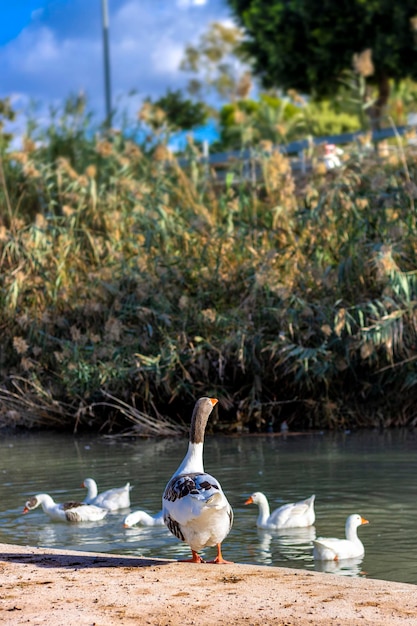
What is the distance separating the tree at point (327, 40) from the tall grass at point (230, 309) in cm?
2114

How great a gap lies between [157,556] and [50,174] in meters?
10.8

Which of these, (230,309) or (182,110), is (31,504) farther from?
(182,110)

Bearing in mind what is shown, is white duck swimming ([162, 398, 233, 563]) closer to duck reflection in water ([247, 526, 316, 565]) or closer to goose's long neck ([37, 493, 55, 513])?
duck reflection in water ([247, 526, 316, 565])

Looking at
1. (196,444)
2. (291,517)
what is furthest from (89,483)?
(196,444)

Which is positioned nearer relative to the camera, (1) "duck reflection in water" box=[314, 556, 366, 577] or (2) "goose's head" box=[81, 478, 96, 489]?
(1) "duck reflection in water" box=[314, 556, 366, 577]

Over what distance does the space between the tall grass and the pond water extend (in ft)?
2.11

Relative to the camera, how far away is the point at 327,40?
1523 inches

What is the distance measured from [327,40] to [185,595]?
34.7m

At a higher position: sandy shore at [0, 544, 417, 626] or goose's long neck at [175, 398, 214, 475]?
goose's long neck at [175, 398, 214, 475]

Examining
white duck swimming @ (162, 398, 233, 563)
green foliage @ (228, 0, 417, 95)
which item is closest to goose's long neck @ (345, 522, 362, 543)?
white duck swimming @ (162, 398, 233, 563)

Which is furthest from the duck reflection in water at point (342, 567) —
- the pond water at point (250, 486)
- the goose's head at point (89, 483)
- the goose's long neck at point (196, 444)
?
the goose's head at point (89, 483)

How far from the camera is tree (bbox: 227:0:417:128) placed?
37.1 metres

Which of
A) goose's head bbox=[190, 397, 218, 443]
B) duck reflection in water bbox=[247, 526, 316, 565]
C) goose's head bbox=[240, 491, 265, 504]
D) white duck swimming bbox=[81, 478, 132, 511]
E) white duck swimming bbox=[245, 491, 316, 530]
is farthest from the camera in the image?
white duck swimming bbox=[81, 478, 132, 511]

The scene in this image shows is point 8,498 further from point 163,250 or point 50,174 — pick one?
point 50,174
